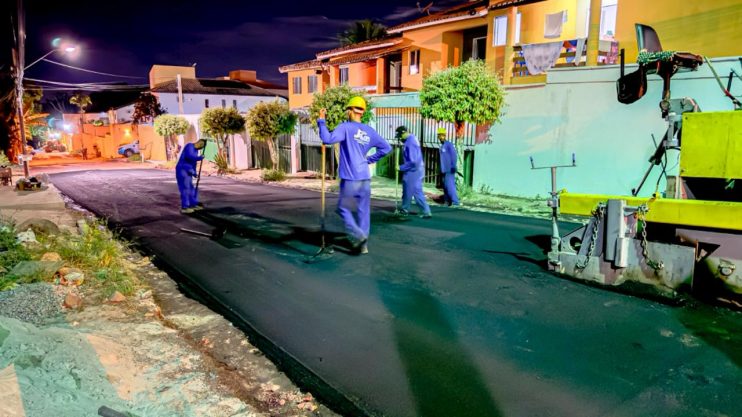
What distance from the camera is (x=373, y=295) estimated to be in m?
5.05

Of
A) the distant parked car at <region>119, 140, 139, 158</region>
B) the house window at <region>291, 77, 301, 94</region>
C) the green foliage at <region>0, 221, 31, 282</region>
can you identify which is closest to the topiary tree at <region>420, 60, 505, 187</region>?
the green foliage at <region>0, 221, 31, 282</region>

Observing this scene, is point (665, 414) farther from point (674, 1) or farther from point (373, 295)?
point (674, 1)

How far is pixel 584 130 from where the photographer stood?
11680mm

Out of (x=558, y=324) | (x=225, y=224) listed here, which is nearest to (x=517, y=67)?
(x=225, y=224)

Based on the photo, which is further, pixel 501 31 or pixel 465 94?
pixel 501 31

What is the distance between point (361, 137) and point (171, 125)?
2787cm

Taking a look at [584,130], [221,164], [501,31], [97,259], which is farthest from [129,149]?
[97,259]

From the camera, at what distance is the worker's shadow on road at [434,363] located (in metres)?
3.05

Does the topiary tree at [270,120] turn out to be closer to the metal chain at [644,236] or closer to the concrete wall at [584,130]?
the concrete wall at [584,130]

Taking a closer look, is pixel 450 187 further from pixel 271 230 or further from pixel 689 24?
pixel 689 24

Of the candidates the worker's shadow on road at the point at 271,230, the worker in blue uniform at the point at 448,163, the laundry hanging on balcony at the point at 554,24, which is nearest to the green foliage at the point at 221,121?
the worker's shadow on road at the point at 271,230

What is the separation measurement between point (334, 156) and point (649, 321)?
15.4 meters

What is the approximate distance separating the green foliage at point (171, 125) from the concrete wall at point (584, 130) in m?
23.7

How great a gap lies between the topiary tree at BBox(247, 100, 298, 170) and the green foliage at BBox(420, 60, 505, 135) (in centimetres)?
995
